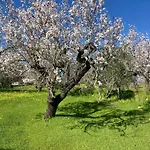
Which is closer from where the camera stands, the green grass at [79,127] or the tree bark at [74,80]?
the green grass at [79,127]

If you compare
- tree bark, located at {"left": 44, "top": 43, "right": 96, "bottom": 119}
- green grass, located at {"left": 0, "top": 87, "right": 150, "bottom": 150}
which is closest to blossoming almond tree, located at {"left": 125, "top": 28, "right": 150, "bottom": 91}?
green grass, located at {"left": 0, "top": 87, "right": 150, "bottom": 150}

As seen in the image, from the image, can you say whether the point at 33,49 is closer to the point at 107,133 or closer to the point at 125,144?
the point at 107,133

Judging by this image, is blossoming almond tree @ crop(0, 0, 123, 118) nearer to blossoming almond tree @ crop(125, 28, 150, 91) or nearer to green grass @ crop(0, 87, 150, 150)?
green grass @ crop(0, 87, 150, 150)

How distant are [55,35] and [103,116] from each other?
7967 millimetres

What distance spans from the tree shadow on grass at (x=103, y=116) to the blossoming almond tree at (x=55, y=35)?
3281mm

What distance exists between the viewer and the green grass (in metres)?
19.1

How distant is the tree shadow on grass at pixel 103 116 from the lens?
893 inches

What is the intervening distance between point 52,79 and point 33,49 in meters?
2.73

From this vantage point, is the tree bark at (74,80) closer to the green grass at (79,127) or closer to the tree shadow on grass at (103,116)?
the green grass at (79,127)

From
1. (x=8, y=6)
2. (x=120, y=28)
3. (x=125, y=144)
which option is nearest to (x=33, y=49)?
(x=8, y=6)

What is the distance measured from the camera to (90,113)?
28.0 meters

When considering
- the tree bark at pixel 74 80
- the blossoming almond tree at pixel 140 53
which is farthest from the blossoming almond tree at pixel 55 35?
the blossoming almond tree at pixel 140 53

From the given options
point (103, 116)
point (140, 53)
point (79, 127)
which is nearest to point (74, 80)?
point (103, 116)

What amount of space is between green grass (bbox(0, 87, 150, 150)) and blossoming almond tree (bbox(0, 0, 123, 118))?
317cm
